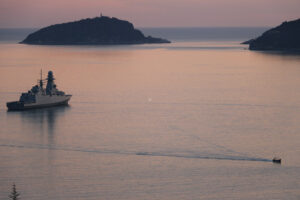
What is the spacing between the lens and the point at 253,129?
199 feet

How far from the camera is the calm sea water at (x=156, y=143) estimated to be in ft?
135

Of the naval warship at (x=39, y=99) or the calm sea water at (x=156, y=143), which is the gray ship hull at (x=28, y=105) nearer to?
the naval warship at (x=39, y=99)

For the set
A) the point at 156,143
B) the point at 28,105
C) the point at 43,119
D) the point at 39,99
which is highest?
the point at 39,99

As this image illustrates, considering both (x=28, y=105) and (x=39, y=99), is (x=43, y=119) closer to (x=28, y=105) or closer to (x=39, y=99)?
(x=28, y=105)

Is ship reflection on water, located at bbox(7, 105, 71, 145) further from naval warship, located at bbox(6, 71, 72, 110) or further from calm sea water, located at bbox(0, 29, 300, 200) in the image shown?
naval warship, located at bbox(6, 71, 72, 110)

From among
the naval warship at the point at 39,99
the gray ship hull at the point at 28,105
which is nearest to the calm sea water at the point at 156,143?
the gray ship hull at the point at 28,105

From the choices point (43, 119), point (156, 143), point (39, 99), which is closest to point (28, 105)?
point (39, 99)

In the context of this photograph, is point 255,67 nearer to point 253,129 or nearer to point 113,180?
point 253,129

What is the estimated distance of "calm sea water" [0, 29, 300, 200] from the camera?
135 ft

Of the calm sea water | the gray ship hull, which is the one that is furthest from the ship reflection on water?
the gray ship hull

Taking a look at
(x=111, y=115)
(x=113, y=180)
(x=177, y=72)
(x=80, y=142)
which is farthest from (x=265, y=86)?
(x=113, y=180)

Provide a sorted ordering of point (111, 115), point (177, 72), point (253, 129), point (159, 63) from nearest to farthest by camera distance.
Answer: point (253, 129)
point (111, 115)
point (177, 72)
point (159, 63)

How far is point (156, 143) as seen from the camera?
5403cm

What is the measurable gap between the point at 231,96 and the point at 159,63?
72971 millimetres
